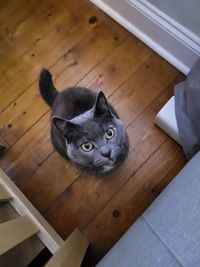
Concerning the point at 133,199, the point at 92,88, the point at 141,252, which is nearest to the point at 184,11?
the point at 92,88

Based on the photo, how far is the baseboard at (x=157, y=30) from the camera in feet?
3.74

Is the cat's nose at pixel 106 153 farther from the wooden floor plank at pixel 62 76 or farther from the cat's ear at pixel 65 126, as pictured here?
the wooden floor plank at pixel 62 76

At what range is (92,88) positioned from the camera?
4.29ft

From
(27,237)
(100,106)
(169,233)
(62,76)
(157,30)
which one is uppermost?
(62,76)

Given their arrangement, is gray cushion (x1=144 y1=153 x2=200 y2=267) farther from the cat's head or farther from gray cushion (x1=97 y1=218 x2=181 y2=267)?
the cat's head

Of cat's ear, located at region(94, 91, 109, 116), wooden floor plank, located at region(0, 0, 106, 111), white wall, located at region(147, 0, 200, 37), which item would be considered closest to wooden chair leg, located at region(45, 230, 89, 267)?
cat's ear, located at region(94, 91, 109, 116)

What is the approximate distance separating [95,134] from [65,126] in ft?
0.27

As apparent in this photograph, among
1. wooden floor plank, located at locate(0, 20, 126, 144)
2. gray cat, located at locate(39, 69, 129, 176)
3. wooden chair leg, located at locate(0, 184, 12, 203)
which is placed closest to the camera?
gray cat, located at locate(39, 69, 129, 176)

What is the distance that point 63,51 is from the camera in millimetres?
1377

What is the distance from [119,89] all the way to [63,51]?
0.98ft

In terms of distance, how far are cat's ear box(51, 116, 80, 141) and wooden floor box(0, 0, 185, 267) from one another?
1.15ft

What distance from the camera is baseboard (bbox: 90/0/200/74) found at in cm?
114

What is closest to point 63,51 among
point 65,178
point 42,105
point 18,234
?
point 42,105

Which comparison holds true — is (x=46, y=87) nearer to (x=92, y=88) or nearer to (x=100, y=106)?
(x=92, y=88)
